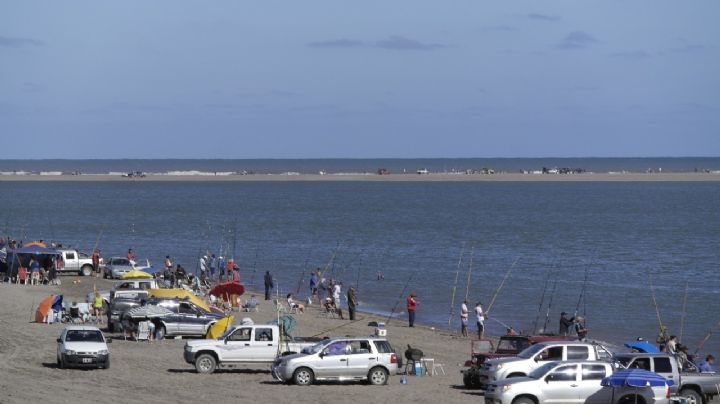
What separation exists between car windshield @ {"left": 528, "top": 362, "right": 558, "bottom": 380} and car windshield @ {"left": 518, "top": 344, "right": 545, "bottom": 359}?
1809mm

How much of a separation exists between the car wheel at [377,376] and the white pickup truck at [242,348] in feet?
7.51

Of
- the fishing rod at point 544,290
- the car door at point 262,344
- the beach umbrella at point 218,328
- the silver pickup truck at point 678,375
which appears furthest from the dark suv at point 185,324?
the silver pickup truck at point 678,375

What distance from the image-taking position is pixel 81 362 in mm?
30094

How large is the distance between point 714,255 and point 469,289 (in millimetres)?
26962

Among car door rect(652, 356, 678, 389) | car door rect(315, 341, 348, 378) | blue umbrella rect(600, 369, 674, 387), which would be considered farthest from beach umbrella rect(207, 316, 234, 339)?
blue umbrella rect(600, 369, 674, 387)

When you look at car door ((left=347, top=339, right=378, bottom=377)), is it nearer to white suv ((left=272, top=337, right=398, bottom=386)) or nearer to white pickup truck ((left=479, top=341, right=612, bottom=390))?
white suv ((left=272, top=337, right=398, bottom=386))

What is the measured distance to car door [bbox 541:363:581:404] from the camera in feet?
82.8

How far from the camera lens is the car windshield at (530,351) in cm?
2779

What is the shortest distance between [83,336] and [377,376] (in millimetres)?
7979

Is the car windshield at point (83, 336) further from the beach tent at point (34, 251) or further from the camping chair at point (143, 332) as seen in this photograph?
the beach tent at point (34, 251)

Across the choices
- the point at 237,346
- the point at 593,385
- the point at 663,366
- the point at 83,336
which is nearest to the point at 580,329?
the point at 663,366

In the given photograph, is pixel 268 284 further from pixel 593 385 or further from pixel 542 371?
pixel 593 385

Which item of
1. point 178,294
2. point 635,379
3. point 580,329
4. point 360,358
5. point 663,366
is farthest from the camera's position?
point 178,294

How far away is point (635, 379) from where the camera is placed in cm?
2467
